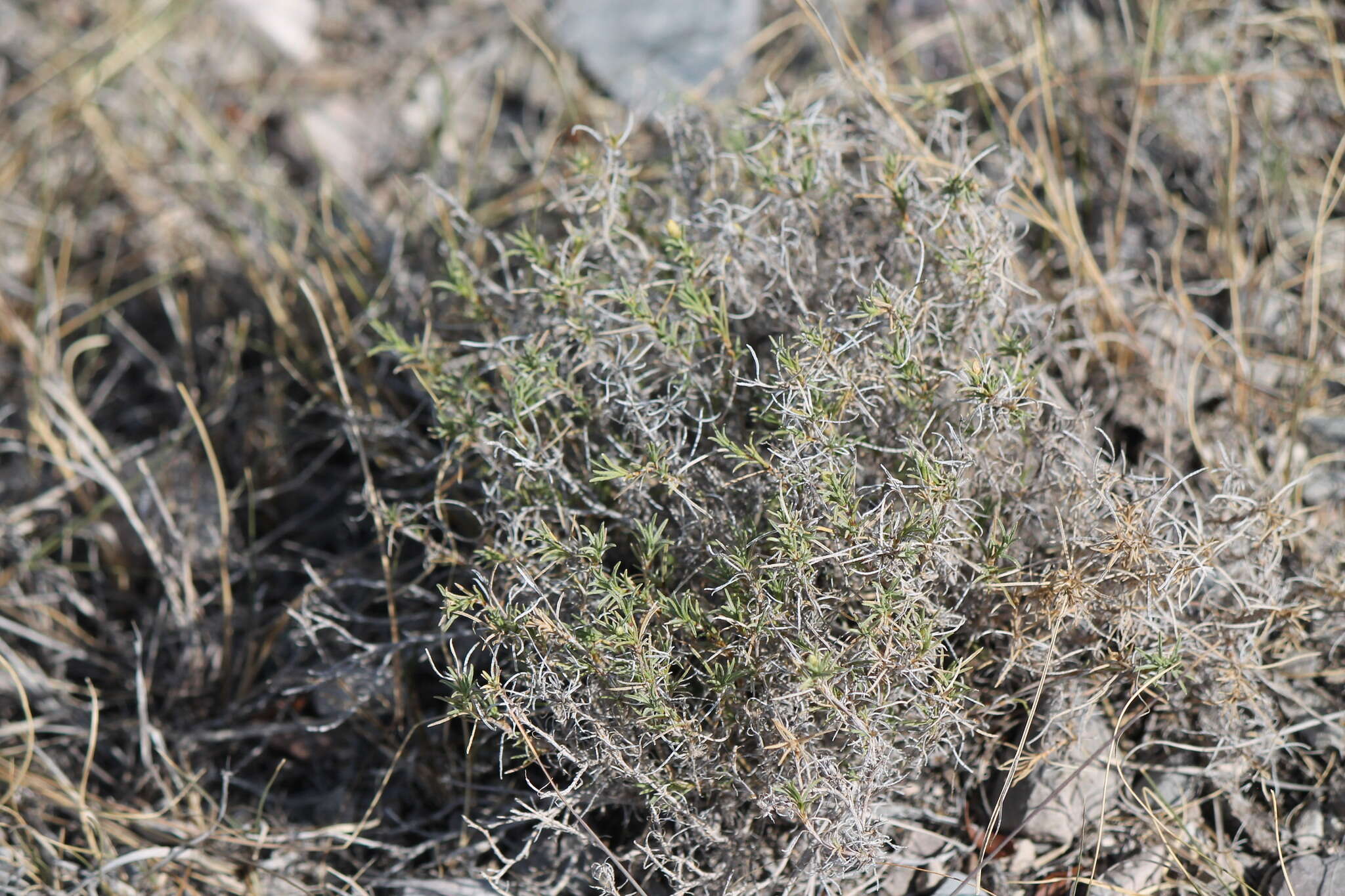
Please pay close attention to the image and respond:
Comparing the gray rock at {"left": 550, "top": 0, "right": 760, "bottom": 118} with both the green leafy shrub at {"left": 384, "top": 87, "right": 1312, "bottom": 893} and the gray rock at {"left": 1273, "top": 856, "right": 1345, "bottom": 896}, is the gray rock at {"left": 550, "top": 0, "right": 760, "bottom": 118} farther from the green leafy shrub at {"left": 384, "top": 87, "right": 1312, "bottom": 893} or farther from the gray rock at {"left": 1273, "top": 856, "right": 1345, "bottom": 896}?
the gray rock at {"left": 1273, "top": 856, "right": 1345, "bottom": 896}

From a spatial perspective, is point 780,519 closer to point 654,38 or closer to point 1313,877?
point 1313,877

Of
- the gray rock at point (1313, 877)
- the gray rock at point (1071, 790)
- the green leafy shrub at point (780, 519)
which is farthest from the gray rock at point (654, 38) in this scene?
the gray rock at point (1313, 877)

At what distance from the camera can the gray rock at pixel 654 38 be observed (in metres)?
3.04

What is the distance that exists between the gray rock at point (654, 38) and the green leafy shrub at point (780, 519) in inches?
40.9

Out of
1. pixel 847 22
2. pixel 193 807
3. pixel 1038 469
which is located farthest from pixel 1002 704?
pixel 847 22

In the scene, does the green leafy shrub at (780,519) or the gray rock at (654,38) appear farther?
the gray rock at (654,38)

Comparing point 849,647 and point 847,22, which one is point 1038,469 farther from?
point 847,22

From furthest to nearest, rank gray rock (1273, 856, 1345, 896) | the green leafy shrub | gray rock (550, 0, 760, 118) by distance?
gray rock (550, 0, 760, 118)
gray rock (1273, 856, 1345, 896)
the green leafy shrub

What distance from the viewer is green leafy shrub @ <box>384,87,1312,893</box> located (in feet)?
5.32

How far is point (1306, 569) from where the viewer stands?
81.9 inches

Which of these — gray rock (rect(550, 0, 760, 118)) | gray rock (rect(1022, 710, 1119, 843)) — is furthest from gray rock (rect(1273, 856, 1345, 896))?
gray rock (rect(550, 0, 760, 118))

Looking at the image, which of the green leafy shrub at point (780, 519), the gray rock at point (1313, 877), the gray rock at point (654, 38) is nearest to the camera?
the green leafy shrub at point (780, 519)

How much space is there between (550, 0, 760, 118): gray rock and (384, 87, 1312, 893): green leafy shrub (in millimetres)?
1038

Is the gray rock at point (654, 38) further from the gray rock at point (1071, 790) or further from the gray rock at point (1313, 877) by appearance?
the gray rock at point (1313, 877)
